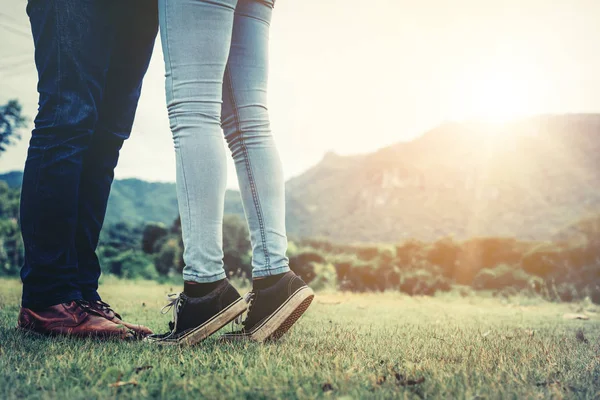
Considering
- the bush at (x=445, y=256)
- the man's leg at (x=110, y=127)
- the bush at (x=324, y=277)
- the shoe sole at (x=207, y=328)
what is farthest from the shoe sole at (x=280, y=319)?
the bush at (x=445, y=256)

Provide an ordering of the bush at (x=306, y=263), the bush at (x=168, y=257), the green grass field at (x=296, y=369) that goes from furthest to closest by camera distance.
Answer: the bush at (x=168, y=257) < the bush at (x=306, y=263) < the green grass field at (x=296, y=369)

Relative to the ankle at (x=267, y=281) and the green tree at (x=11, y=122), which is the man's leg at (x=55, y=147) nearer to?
the ankle at (x=267, y=281)

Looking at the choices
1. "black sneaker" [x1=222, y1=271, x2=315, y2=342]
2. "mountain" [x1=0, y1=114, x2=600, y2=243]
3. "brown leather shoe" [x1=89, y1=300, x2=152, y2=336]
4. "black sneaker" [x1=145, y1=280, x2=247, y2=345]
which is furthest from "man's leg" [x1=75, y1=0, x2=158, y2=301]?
"mountain" [x1=0, y1=114, x2=600, y2=243]

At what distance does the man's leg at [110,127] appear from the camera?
6.98 ft

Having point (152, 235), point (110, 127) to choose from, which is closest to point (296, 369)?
point (110, 127)

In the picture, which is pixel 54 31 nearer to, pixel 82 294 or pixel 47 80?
pixel 47 80

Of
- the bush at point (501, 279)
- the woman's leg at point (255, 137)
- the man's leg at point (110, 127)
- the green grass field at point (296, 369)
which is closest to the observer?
the green grass field at point (296, 369)

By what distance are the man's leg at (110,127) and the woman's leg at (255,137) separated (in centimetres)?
51

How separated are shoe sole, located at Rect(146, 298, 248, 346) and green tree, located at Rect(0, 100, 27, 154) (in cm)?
977

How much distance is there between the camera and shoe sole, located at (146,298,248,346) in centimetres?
164

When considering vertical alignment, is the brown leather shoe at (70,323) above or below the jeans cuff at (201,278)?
below

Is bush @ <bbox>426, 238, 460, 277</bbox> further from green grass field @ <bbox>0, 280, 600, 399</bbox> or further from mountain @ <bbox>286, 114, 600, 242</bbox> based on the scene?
mountain @ <bbox>286, 114, 600, 242</bbox>

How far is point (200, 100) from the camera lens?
1709 millimetres

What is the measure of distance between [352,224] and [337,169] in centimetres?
1358
